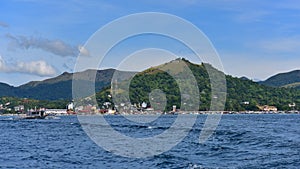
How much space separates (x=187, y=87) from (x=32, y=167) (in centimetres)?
13146

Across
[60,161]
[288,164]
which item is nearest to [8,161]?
[60,161]

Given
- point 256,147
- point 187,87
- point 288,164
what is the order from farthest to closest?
point 187,87 < point 256,147 < point 288,164

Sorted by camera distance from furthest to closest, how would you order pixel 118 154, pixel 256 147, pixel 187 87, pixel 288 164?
pixel 187 87 → pixel 256 147 → pixel 118 154 → pixel 288 164

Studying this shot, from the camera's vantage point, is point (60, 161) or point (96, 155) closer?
point (60, 161)

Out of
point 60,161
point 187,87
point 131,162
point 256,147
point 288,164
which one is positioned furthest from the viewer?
point 187,87

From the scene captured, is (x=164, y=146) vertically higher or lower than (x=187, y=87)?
lower

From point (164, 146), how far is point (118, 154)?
9.38 metres

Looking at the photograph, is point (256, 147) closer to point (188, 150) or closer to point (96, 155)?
point (188, 150)

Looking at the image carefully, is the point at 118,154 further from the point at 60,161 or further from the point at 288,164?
the point at 288,164

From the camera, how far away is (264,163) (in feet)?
139

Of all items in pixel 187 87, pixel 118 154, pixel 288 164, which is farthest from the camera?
pixel 187 87

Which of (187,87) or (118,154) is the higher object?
(187,87)

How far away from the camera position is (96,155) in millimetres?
51281

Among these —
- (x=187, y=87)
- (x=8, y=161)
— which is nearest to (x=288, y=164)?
(x=8, y=161)
